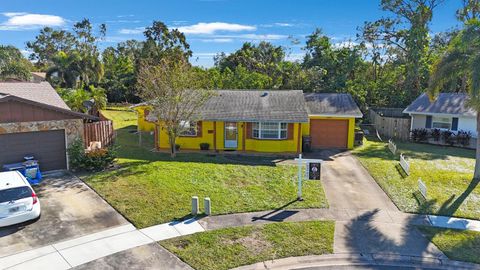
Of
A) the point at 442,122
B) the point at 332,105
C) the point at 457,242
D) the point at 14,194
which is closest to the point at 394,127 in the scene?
the point at 442,122

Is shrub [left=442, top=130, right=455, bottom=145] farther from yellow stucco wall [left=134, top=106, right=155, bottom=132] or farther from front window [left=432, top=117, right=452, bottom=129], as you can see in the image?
yellow stucco wall [left=134, top=106, right=155, bottom=132]

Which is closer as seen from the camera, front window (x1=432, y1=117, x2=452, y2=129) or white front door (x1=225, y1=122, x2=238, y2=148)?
white front door (x1=225, y1=122, x2=238, y2=148)

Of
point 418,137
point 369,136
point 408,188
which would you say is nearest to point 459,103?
point 418,137

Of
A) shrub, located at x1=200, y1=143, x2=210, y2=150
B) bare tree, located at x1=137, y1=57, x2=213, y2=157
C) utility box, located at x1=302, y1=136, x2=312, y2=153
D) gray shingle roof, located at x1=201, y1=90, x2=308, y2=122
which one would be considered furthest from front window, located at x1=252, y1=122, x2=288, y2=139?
bare tree, located at x1=137, y1=57, x2=213, y2=157

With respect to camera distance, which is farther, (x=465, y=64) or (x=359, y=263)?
(x=465, y=64)

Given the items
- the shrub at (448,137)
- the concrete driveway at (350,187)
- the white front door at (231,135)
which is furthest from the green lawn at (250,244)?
the shrub at (448,137)

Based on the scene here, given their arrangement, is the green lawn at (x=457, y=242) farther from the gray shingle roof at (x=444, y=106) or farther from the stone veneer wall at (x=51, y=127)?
the gray shingle roof at (x=444, y=106)

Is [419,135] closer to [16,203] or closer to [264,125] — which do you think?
[264,125]
